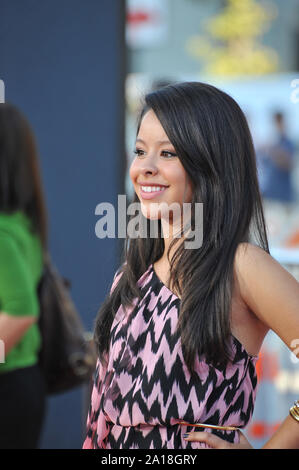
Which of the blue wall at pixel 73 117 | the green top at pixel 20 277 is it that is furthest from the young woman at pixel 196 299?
the blue wall at pixel 73 117

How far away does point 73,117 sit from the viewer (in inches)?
144

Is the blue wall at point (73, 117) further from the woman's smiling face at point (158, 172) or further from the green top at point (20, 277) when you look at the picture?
the woman's smiling face at point (158, 172)

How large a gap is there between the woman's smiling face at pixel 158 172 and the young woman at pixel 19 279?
1.01m

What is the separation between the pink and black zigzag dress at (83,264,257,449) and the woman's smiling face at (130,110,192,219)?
23 centimetres

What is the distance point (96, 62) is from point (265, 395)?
74.8 inches

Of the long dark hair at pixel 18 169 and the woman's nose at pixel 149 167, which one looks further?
the long dark hair at pixel 18 169

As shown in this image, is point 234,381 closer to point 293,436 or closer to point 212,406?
point 212,406

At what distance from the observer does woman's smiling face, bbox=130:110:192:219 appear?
1680 millimetres

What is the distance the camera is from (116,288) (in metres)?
1.92

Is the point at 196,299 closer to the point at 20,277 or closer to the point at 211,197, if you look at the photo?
the point at 211,197

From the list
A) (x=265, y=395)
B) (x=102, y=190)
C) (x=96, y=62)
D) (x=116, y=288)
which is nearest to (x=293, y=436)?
(x=116, y=288)

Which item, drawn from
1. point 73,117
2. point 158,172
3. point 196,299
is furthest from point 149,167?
point 73,117

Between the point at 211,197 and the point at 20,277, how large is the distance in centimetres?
111

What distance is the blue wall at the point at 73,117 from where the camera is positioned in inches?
141
